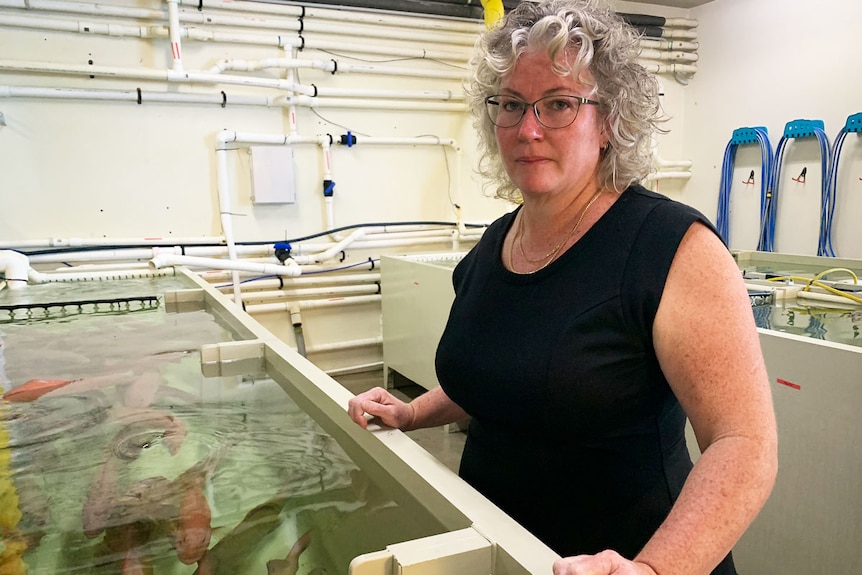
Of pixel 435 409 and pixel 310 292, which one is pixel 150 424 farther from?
pixel 310 292

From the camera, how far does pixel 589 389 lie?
715 millimetres

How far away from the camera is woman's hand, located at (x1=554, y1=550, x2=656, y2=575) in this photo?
1.54 ft

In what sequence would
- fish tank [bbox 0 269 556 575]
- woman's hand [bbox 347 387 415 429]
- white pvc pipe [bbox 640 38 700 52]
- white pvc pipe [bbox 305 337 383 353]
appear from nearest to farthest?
fish tank [bbox 0 269 556 575]
woman's hand [bbox 347 387 415 429]
white pvc pipe [bbox 305 337 383 353]
white pvc pipe [bbox 640 38 700 52]

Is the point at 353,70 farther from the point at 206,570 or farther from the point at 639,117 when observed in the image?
the point at 206,570

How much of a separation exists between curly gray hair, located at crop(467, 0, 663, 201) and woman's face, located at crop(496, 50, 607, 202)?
13mm

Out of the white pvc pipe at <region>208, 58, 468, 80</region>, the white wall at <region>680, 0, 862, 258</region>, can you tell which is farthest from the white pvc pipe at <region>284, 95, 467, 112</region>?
the white wall at <region>680, 0, 862, 258</region>

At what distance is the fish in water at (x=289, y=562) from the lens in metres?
0.74

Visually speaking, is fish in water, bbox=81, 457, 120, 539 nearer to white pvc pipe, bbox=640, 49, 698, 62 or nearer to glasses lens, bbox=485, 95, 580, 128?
glasses lens, bbox=485, 95, 580, 128

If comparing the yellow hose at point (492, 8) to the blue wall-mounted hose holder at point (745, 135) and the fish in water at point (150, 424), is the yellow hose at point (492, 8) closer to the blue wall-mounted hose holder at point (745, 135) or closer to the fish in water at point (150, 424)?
the blue wall-mounted hose holder at point (745, 135)

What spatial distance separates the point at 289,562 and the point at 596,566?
1.42 ft

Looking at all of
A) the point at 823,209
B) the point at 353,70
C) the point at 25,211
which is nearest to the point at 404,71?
the point at 353,70

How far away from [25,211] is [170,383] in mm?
1989

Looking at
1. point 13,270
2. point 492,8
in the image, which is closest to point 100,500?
point 13,270

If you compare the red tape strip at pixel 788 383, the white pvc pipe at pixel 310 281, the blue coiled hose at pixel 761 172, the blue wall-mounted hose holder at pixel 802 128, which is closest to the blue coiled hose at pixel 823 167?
the blue wall-mounted hose holder at pixel 802 128
